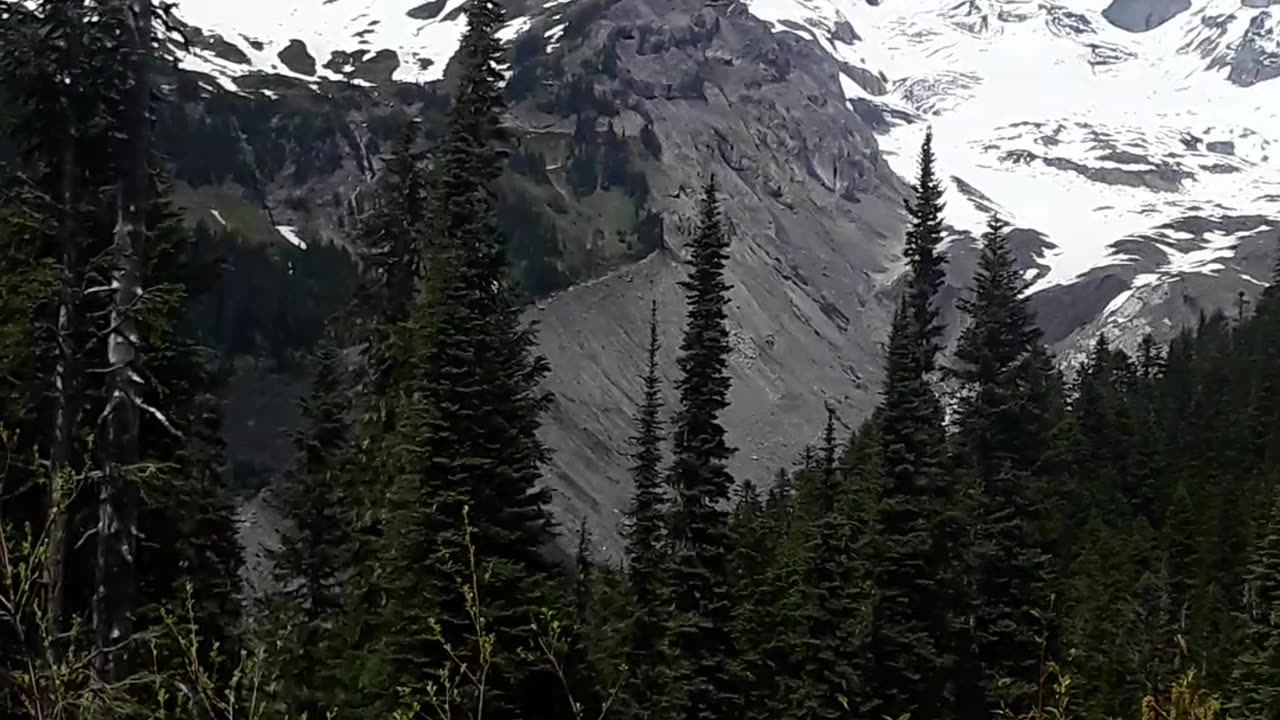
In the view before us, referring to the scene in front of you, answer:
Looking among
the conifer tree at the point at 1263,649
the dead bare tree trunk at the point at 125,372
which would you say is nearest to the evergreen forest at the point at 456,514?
the dead bare tree trunk at the point at 125,372

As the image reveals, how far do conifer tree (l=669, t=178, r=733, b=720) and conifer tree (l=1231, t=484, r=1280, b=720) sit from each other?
394 inches

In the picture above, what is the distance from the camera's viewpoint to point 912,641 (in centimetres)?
2423

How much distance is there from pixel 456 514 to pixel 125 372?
635cm

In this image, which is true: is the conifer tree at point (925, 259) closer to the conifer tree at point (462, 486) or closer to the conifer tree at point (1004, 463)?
the conifer tree at point (1004, 463)

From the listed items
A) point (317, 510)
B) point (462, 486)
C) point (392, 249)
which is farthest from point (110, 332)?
point (317, 510)

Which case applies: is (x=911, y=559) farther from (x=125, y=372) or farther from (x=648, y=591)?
(x=125, y=372)

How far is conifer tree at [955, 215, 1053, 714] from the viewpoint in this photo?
2730 cm

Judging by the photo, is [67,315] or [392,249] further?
[392,249]

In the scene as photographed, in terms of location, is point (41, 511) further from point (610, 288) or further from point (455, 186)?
point (610, 288)

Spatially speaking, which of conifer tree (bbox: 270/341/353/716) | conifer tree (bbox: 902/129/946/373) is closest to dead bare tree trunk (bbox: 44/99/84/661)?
conifer tree (bbox: 270/341/353/716)

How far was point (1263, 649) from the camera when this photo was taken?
28.2m

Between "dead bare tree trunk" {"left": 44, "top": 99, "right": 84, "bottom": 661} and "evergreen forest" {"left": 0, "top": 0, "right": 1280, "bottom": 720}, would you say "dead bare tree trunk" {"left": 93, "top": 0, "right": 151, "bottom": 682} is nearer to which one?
"evergreen forest" {"left": 0, "top": 0, "right": 1280, "bottom": 720}

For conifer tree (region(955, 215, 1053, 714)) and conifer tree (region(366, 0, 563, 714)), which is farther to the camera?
conifer tree (region(955, 215, 1053, 714))

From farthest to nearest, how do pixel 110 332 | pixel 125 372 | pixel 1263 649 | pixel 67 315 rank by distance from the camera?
1. pixel 1263 649
2. pixel 67 315
3. pixel 125 372
4. pixel 110 332
